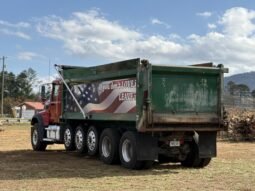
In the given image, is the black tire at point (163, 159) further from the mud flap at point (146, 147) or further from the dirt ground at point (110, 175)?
the mud flap at point (146, 147)

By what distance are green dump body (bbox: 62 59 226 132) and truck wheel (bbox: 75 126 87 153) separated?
1917 mm

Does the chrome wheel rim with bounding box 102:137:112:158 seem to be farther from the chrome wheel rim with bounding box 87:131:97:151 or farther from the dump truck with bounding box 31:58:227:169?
A: the chrome wheel rim with bounding box 87:131:97:151

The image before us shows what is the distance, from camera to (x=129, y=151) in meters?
15.0

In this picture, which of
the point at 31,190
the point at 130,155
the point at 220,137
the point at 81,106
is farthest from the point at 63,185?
the point at 220,137

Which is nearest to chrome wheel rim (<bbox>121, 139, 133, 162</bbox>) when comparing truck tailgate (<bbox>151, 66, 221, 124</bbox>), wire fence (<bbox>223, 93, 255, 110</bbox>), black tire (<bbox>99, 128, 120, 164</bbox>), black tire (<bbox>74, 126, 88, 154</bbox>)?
black tire (<bbox>99, 128, 120, 164</bbox>)

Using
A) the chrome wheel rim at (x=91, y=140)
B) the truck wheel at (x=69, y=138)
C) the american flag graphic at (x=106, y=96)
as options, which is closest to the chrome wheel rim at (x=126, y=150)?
the american flag graphic at (x=106, y=96)

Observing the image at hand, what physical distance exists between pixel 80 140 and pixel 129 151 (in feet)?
11.6

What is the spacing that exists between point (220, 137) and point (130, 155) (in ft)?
57.4

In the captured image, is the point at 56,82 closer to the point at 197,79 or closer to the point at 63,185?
the point at 197,79

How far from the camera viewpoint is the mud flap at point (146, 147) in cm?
1434

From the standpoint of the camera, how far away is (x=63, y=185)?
37.9 feet

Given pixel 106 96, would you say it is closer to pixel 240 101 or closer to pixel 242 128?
pixel 242 128

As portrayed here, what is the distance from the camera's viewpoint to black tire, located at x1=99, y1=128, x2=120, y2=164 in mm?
15555

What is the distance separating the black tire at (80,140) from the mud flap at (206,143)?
4202 mm
